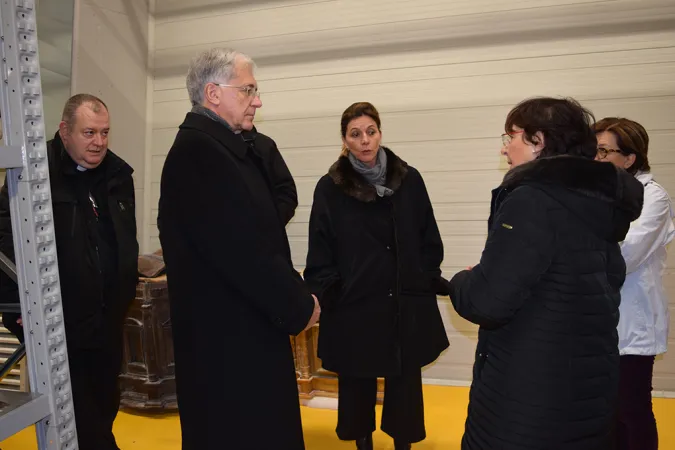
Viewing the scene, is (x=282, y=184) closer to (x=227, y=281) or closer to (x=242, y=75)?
(x=242, y=75)

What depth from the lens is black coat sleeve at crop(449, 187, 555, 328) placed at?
146 cm

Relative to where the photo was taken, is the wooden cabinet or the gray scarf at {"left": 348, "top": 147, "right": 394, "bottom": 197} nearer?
the gray scarf at {"left": 348, "top": 147, "right": 394, "bottom": 197}

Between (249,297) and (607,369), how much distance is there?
1.07m

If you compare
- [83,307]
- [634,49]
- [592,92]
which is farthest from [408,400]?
[634,49]

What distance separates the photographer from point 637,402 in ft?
7.14

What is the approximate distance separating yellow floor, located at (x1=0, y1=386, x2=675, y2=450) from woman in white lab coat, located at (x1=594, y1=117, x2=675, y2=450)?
3.17ft

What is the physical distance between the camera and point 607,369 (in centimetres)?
157

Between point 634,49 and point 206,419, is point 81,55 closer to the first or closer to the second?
point 206,419

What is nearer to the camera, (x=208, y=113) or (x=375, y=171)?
(x=208, y=113)

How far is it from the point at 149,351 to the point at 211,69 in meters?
2.32

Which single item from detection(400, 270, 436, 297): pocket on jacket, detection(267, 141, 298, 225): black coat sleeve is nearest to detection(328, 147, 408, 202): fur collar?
detection(400, 270, 436, 297): pocket on jacket

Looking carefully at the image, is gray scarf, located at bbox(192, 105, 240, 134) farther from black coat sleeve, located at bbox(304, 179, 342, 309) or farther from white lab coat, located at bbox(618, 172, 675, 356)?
white lab coat, located at bbox(618, 172, 675, 356)

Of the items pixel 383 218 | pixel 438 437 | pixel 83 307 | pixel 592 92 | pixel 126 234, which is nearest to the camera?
pixel 83 307

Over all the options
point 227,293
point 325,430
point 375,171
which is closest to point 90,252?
point 227,293
